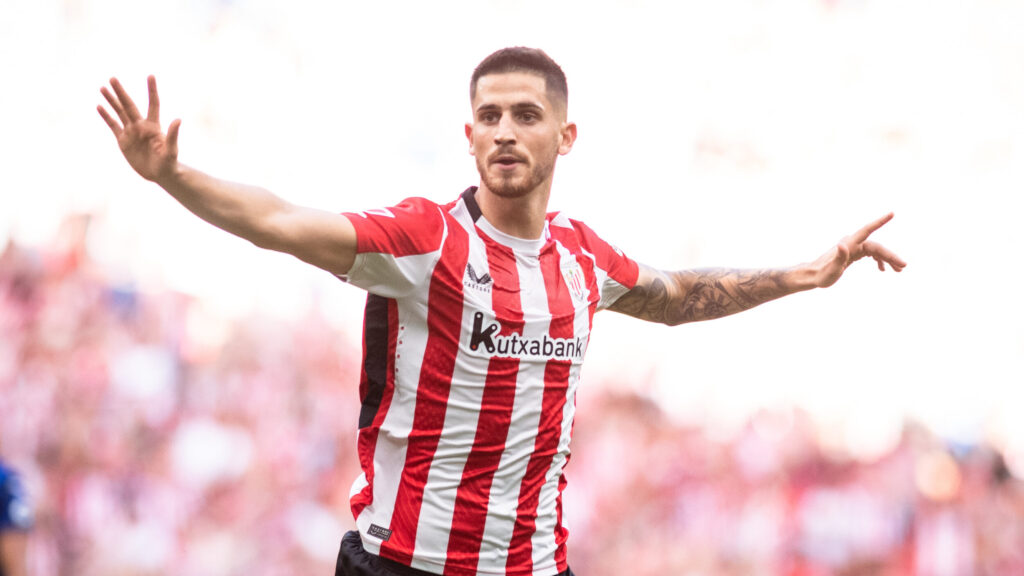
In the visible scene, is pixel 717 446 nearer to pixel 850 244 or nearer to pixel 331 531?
pixel 331 531

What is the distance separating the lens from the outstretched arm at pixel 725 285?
10.2 feet

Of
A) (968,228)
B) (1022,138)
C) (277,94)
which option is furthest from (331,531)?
(1022,138)

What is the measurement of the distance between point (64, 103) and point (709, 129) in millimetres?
4325

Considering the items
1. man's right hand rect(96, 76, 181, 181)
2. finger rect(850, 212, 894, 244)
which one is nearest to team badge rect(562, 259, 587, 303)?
finger rect(850, 212, 894, 244)

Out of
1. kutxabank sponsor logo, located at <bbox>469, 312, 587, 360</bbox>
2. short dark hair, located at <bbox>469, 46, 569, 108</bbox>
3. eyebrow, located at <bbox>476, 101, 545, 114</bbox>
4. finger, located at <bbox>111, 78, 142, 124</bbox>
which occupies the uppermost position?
short dark hair, located at <bbox>469, 46, 569, 108</bbox>

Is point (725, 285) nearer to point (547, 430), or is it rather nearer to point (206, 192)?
point (547, 430)

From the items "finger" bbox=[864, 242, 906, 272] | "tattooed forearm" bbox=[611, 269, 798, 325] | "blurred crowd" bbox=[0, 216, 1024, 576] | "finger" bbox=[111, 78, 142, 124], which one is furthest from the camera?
"blurred crowd" bbox=[0, 216, 1024, 576]

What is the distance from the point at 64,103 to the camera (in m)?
6.34

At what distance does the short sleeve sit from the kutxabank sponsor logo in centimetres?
Result: 20

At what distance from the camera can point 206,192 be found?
2141 millimetres

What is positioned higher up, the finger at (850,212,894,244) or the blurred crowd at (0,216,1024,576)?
the finger at (850,212,894,244)

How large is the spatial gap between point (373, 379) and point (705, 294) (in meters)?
1.20

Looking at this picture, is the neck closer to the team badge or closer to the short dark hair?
the team badge

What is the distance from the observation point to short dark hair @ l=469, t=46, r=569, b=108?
108 inches
